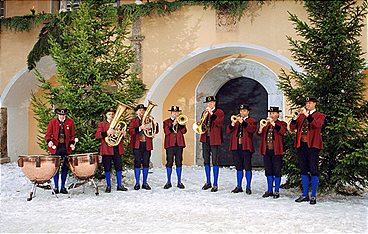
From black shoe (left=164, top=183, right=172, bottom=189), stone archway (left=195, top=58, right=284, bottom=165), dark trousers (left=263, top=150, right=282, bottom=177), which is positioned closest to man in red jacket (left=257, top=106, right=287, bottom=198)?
dark trousers (left=263, top=150, right=282, bottom=177)

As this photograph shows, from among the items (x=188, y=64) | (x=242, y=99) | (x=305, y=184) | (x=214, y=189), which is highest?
(x=188, y=64)

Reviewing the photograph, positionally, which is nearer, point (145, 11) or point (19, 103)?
point (145, 11)

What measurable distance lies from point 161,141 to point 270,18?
4092mm

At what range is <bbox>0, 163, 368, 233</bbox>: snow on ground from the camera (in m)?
5.57

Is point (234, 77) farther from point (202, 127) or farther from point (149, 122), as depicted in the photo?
point (149, 122)

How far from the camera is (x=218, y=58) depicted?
12.0m

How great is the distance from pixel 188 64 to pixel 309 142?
189 inches

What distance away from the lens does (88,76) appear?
28.3 feet

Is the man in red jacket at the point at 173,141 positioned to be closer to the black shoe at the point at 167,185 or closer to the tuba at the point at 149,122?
the black shoe at the point at 167,185

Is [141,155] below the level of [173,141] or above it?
below

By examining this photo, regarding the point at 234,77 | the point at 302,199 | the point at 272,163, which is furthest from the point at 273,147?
the point at 234,77

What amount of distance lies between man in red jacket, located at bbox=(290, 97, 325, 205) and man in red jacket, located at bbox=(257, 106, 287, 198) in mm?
331

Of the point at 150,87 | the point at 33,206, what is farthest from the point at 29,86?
the point at 33,206

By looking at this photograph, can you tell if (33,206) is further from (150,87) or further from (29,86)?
(29,86)
